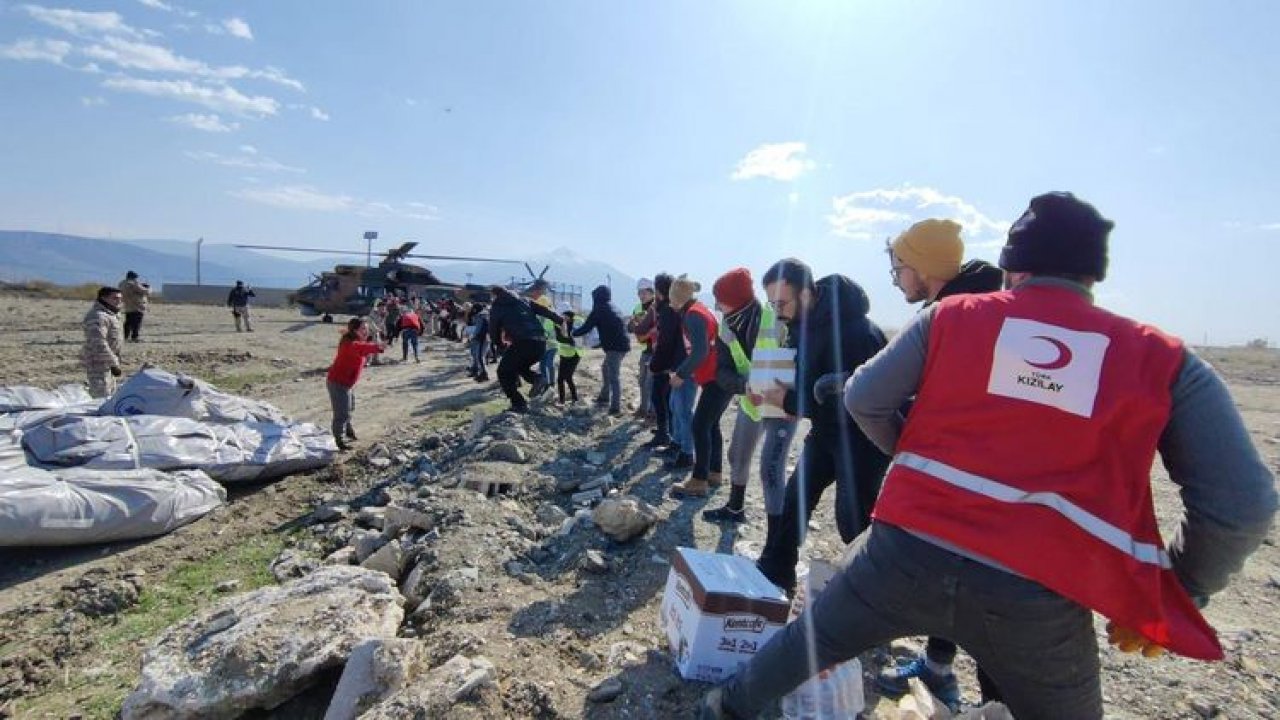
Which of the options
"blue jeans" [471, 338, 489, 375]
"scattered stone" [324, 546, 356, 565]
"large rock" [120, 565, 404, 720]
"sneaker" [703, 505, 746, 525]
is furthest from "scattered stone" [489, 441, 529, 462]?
"blue jeans" [471, 338, 489, 375]

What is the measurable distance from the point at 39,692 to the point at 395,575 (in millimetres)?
1679

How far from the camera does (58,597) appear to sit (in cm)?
394

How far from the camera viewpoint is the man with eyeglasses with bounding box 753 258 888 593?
2.86 m

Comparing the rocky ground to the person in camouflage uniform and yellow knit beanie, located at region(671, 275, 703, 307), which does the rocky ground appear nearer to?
yellow knit beanie, located at region(671, 275, 703, 307)

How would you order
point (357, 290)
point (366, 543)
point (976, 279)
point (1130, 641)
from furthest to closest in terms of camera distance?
1. point (357, 290)
2. point (366, 543)
3. point (976, 279)
4. point (1130, 641)

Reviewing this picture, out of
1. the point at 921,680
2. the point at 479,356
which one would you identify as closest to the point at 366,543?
the point at 921,680

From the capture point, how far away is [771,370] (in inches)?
135

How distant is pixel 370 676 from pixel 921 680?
2.21 m

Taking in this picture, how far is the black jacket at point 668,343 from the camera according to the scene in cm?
620

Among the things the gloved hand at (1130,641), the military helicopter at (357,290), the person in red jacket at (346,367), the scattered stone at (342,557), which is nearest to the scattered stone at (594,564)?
the scattered stone at (342,557)

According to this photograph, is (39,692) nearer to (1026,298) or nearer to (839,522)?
(839,522)

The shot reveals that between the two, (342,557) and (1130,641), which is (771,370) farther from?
(342,557)

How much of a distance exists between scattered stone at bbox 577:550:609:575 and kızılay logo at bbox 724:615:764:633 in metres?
1.33

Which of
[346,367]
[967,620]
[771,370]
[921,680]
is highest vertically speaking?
[771,370]
